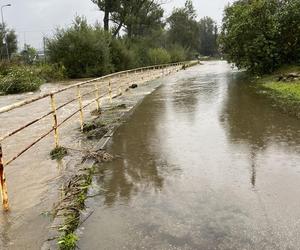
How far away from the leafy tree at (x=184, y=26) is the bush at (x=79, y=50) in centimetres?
5941

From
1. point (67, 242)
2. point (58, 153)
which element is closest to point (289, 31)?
point (58, 153)

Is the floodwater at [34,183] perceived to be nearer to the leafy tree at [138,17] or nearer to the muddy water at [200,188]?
the muddy water at [200,188]

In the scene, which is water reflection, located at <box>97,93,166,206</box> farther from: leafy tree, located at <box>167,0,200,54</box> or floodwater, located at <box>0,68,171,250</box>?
leafy tree, located at <box>167,0,200,54</box>

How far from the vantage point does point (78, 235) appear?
456 centimetres

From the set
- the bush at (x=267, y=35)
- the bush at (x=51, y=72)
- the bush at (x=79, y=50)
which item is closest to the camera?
the bush at (x=267, y=35)

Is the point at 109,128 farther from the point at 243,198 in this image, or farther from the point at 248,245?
the point at 248,245

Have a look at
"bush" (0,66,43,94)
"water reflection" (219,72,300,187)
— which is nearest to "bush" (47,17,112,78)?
"bush" (0,66,43,94)

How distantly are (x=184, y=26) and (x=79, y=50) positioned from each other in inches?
2463

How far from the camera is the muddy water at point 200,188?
4.41 metres

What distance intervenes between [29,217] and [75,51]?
103 feet

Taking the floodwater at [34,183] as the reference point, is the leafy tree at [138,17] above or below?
above

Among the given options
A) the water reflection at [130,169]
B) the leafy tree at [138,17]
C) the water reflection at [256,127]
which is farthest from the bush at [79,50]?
the water reflection at [130,169]

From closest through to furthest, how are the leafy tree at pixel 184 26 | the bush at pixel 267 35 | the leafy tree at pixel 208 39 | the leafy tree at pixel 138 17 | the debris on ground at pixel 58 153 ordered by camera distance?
the debris on ground at pixel 58 153, the bush at pixel 267 35, the leafy tree at pixel 138 17, the leafy tree at pixel 184 26, the leafy tree at pixel 208 39

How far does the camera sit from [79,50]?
117ft
